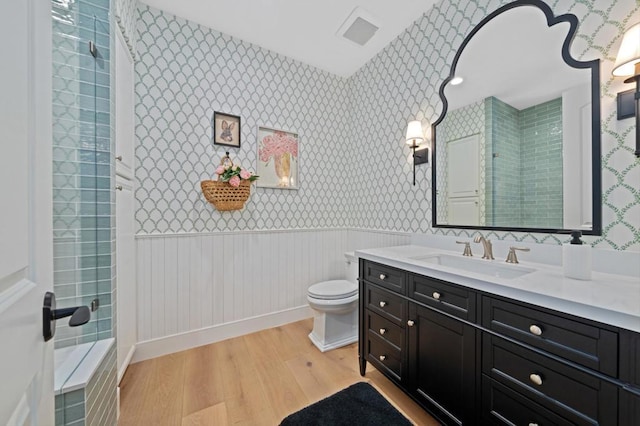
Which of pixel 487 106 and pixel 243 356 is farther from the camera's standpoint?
pixel 243 356

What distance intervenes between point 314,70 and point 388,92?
896mm

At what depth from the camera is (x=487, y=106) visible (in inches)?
65.5

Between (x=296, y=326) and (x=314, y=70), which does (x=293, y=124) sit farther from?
(x=296, y=326)

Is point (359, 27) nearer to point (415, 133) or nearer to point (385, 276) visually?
point (415, 133)

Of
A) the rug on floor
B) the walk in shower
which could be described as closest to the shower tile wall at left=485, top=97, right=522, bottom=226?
the rug on floor

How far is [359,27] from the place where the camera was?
2.18 m

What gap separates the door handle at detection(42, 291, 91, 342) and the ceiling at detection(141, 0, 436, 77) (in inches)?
90.2

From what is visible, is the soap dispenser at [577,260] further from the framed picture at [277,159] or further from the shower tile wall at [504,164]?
the framed picture at [277,159]

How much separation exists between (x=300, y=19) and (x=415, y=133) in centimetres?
134

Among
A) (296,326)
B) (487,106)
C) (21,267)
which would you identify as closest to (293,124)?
(487,106)

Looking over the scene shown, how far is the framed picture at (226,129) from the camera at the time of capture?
225 centimetres

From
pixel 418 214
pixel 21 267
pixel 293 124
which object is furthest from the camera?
pixel 293 124

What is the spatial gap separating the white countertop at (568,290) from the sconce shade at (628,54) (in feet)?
2.96

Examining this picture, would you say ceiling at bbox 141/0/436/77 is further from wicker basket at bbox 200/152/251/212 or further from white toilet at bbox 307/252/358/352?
white toilet at bbox 307/252/358/352
